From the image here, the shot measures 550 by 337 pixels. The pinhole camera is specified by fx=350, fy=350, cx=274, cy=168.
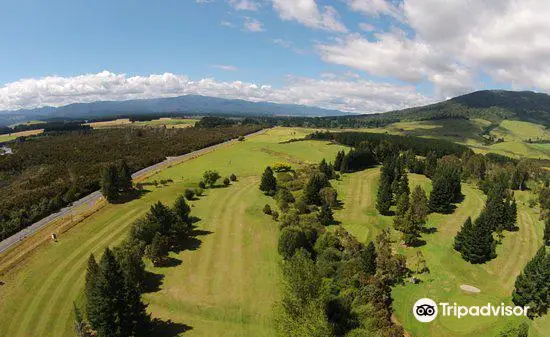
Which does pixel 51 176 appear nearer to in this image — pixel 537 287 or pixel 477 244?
pixel 477 244

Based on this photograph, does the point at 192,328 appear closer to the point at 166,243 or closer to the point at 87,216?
the point at 166,243

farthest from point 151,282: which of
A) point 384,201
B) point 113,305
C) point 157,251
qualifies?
point 384,201

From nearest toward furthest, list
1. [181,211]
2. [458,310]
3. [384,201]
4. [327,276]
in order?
[458,310], [327,276], [181,211], [384,201]

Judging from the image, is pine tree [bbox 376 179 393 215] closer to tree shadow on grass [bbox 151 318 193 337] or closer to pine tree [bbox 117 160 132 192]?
tree shadow on grass [bbox 151 318 193 337]

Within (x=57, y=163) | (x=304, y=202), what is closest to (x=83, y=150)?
(x=57, y=163)

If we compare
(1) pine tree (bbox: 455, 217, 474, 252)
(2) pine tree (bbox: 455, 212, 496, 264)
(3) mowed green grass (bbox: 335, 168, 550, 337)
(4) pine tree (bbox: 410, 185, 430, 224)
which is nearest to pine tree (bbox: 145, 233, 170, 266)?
(3) mowed green grass (bbox: 335, 168, 550, 337)

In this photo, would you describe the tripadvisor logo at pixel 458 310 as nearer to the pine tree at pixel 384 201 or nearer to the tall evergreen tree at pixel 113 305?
the pine tree at pixel 384 201
